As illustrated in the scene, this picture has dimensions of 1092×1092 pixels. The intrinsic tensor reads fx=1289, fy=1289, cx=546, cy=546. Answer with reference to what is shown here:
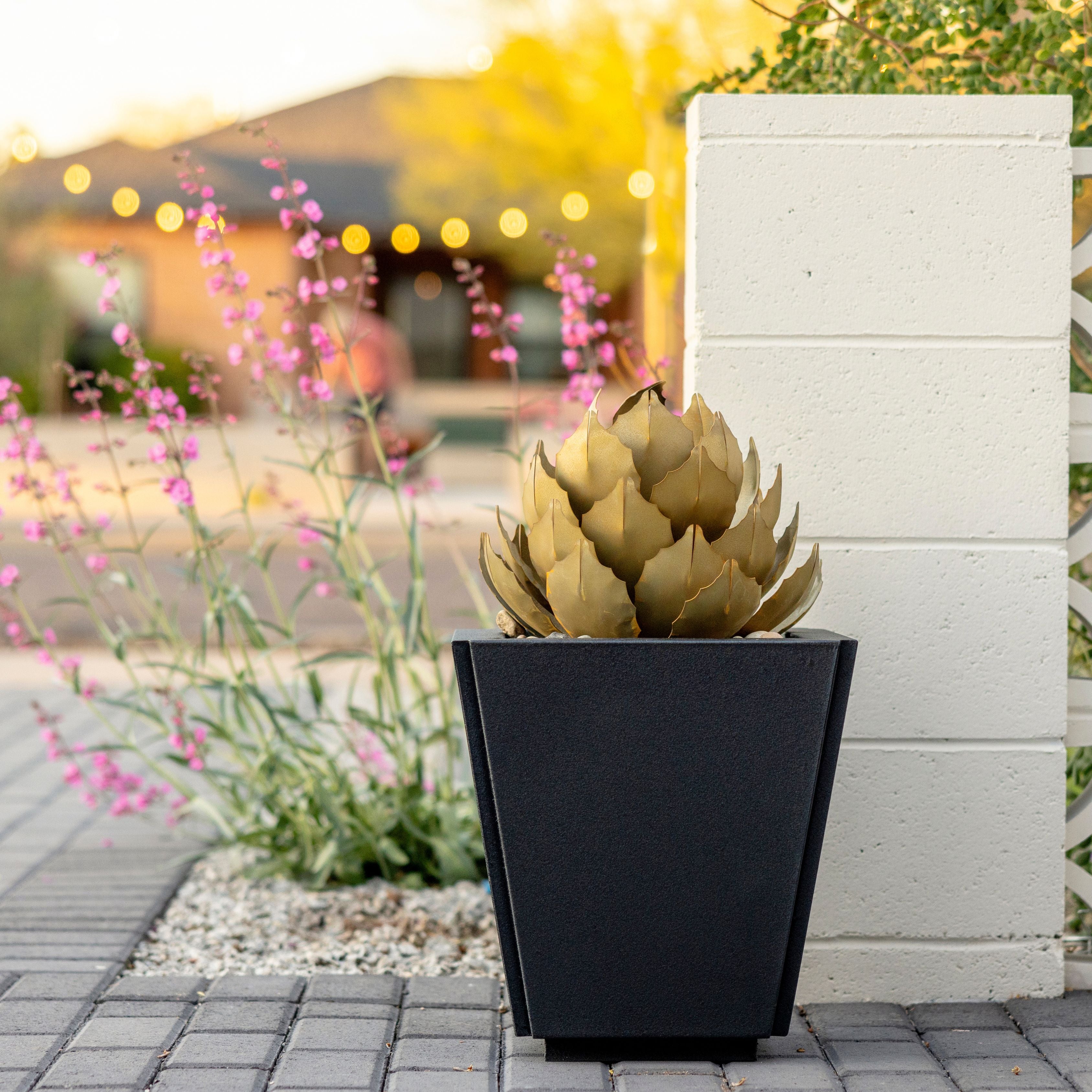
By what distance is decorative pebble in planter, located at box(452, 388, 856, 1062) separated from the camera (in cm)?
204

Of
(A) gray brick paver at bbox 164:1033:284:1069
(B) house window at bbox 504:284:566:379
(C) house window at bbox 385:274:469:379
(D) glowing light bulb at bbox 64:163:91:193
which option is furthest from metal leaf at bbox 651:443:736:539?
(C) house window at bbox 385:274:469:379

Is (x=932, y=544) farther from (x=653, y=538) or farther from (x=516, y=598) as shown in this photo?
(x=516, y=598)

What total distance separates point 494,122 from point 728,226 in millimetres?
17857

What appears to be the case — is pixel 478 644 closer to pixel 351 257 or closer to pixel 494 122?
pixel 494 122

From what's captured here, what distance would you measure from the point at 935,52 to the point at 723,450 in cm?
129

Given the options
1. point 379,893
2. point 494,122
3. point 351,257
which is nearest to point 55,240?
point 351,257

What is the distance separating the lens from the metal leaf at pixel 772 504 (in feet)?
6.98

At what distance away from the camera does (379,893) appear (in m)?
2.98

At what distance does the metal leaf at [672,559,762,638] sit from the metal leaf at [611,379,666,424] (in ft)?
1.07

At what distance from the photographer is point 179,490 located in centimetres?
289

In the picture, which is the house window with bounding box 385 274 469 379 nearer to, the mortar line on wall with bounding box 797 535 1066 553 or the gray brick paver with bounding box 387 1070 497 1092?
the mortar line on wall with bounding box 797 535 1066 553

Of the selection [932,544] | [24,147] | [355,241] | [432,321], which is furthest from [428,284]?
[932,544]

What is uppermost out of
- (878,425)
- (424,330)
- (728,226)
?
(728,226)

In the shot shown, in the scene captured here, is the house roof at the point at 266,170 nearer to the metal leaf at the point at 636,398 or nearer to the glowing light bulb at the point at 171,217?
the glowing light bulb at the point at 171,217
